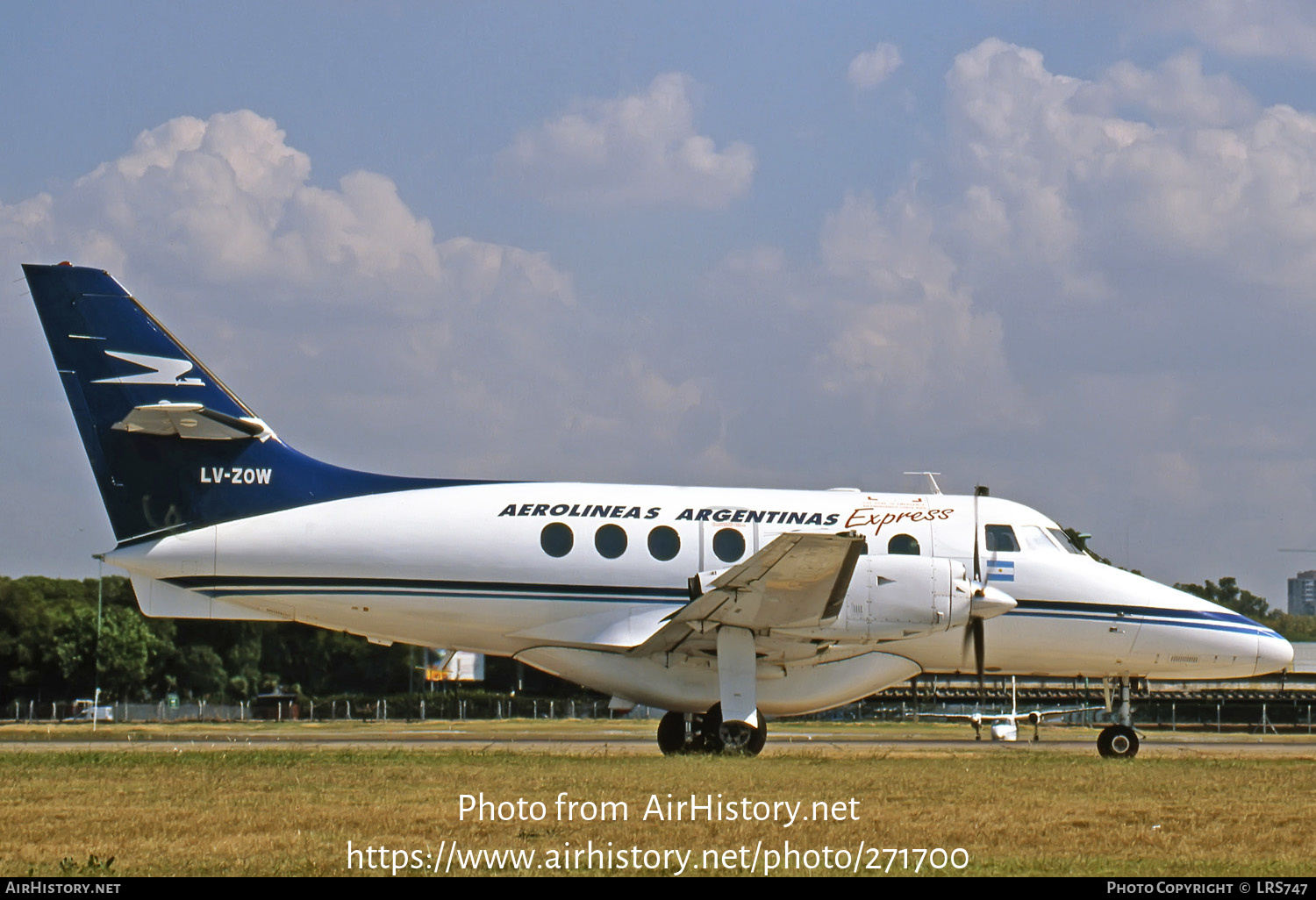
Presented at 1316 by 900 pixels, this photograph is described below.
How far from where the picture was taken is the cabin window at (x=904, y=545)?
18.4 metres

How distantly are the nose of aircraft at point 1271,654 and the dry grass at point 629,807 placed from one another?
2.98 metres

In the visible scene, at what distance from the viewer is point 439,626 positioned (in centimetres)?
1795

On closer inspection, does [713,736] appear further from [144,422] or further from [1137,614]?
[144,422]

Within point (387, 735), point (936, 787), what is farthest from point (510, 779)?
point (387, 735)

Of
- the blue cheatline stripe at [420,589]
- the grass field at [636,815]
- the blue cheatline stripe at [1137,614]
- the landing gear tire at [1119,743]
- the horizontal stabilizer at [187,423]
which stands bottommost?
the landing gear tire at [1119,743]

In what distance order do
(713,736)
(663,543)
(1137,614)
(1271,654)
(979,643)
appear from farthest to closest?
(1271,654) → (1137,614) → (979,643) → (663,543) → (713,736)

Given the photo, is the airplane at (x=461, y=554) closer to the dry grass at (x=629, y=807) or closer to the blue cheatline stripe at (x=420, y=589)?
the blue cheatline stripe at (x=420, y=589)

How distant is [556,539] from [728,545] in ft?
7.25

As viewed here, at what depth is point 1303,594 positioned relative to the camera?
114 meters

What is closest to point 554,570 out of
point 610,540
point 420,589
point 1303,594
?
point 610,540

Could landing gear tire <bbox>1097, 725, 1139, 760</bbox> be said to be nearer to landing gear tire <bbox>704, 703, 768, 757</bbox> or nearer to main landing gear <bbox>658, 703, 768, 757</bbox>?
main landing gear <bbox>658, 703, 768, 757</bbox>

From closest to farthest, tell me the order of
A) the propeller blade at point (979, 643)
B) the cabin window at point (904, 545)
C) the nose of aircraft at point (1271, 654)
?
the propeller blade at point (979, 643)
the cabin window at point (904, 545)
the nose of aircraft at point (1271, 654)

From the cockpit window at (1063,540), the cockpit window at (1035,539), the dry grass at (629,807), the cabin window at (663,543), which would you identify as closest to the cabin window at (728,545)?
the cabin window at (663,543)
